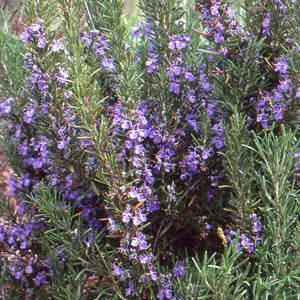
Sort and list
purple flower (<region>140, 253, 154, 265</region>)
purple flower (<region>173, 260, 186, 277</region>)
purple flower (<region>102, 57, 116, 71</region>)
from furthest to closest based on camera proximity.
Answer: purple flower (<region>102, 57, 116, 71</region>)
purple flower (<region>173, 260, 186, 277</region>)
purple flower (<region>140, 253, 154, 265</region>)

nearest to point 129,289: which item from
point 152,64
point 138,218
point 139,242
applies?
point 139,242

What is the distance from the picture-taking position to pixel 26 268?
2209 millimetres

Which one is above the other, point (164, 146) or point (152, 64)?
point (152, 64)

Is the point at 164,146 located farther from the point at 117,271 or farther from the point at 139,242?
the point at 117,271

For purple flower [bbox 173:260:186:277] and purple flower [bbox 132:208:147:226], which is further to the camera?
purple flower [bbox 173:260:186:277]

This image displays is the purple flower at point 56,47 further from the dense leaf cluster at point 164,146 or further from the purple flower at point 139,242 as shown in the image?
the purple flower at point 139,242

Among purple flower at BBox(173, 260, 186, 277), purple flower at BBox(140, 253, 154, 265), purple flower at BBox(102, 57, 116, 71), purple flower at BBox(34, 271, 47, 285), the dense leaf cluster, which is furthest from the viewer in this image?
purple flower at BBox(34, 271, 47, 285)

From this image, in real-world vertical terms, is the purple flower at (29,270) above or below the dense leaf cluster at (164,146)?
below

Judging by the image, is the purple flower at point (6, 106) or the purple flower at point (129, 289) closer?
the purple flower at point (129, 289)

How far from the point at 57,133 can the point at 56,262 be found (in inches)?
25.1

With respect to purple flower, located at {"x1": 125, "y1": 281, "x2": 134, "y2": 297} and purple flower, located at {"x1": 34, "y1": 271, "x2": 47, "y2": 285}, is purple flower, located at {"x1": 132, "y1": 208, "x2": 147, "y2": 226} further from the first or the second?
purple flower, located at {"x1": 34, "y1": 271, "x2": 47, "y2": 285}

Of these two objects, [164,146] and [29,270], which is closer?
[164,146]

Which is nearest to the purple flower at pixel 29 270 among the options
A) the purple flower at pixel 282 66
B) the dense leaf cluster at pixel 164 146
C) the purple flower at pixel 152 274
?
the dense leaf cluster at pixel 164 146

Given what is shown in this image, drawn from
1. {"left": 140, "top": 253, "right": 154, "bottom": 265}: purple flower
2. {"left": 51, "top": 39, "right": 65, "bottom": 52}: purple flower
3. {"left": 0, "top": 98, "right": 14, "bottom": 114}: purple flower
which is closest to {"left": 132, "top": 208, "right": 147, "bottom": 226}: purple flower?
{"left": 140, "top": 253, "right": 154, "bottom": 265}: purple flower
